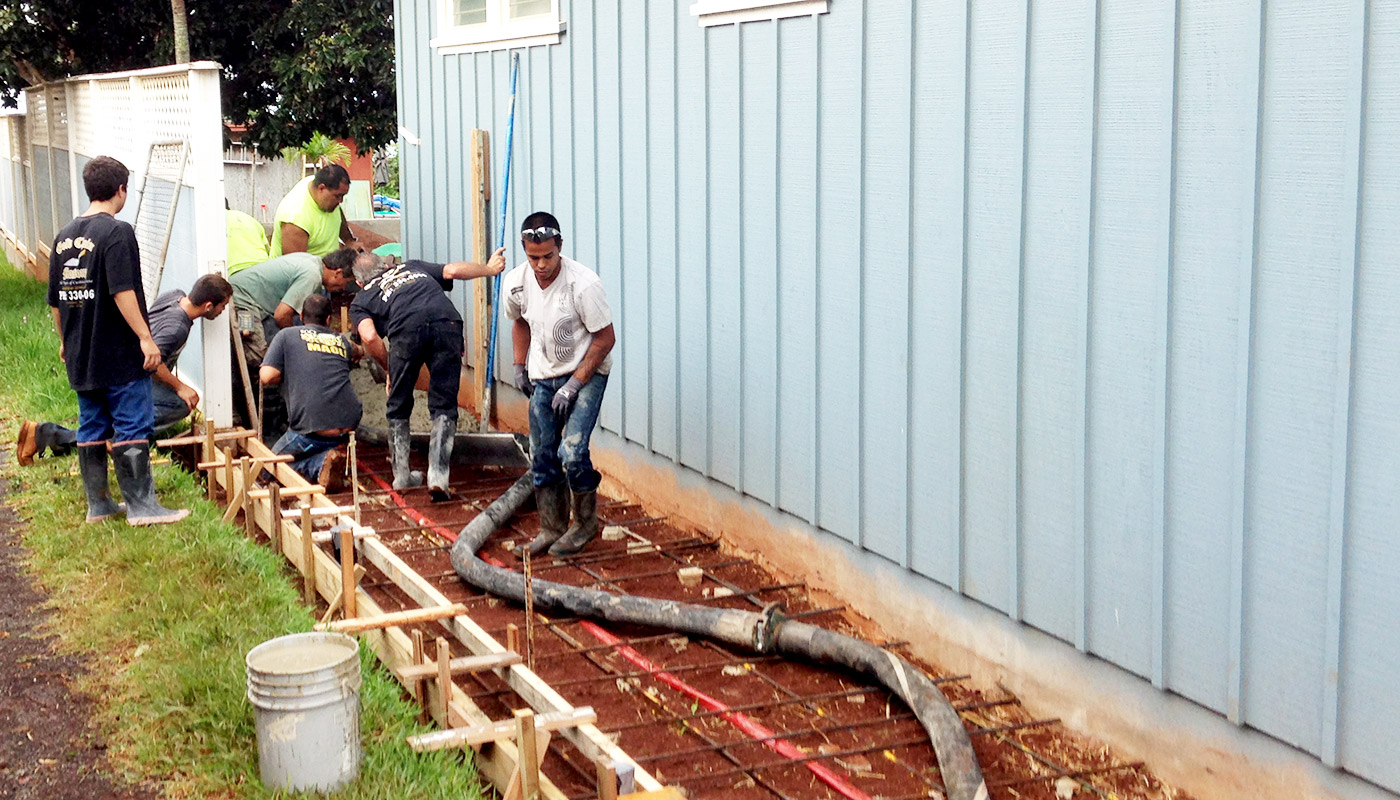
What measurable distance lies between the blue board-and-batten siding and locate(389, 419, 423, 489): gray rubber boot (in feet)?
6.28

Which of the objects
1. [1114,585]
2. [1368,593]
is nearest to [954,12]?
[1114,585]

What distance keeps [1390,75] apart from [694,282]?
425 centimetres

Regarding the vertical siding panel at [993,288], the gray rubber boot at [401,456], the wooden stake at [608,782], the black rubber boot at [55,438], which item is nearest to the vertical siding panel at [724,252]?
the vertical siding panel at [993,288]

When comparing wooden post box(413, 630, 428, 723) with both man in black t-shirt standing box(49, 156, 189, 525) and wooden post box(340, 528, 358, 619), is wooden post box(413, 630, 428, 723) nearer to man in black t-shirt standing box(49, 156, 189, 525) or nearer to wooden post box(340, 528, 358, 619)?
wooden post box(340, 528, 358, 619)

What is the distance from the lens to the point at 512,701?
17.9 feet

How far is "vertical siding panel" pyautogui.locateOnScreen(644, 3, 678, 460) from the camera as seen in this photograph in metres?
7.67

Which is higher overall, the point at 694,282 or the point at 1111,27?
the point at 1111,27

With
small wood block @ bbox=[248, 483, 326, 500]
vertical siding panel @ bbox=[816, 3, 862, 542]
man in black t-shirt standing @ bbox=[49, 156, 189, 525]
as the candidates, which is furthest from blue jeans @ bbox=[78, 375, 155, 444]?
vertical siding panel @ bbox=[816, 3, 862, 542]

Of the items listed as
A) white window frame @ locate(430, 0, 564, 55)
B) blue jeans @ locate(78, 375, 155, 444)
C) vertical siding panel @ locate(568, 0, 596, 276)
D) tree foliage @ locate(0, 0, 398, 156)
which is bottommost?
blue jeans @ locate(78, 375, 155, 444)

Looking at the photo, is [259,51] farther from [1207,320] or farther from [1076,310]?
[1207,320]

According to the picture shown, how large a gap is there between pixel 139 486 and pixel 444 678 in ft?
10.7

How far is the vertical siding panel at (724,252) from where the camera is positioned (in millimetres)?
7098

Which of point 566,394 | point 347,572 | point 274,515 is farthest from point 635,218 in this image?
point 347,572

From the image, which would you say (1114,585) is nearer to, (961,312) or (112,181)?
(961,312)
